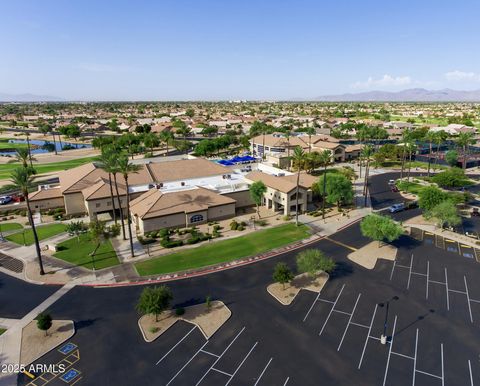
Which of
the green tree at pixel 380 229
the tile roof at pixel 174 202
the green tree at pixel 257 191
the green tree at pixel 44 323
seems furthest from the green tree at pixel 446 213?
the green tree at pixel 44 323

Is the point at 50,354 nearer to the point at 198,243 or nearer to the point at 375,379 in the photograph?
the point at 198,243

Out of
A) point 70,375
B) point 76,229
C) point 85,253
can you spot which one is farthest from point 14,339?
point 76,229

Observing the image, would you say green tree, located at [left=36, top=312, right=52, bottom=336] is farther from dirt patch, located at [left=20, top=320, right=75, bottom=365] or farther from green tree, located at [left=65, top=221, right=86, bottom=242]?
green tree, located at [left=65, top=221, right=86, bottom=242]

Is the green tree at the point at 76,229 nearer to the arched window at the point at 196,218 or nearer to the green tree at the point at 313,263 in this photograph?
the arched window at the point at 196,218

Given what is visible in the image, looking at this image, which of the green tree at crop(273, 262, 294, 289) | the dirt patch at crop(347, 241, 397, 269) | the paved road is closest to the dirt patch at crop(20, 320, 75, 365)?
the paved road

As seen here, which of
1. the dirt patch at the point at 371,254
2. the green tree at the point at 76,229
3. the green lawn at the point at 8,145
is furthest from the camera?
the green lawn at the point at 8,145
